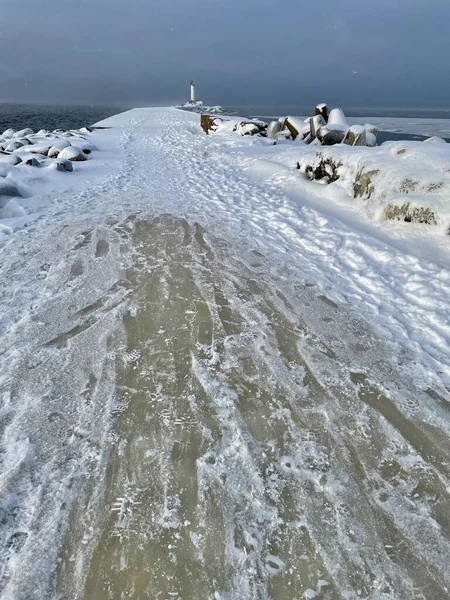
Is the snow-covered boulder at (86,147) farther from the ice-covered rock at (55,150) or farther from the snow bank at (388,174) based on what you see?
the snow bank at (388,174)

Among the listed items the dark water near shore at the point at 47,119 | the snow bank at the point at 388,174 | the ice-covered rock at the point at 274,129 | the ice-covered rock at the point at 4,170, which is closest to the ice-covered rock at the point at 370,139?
the snow bank at the point at 388,174

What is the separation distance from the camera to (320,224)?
661 centimetres

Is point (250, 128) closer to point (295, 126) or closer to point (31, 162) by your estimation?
point (295, 126)

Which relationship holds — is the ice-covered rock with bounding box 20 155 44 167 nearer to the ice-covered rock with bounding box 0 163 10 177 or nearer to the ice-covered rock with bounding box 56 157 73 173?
the ice-covered rock with bounding box 56 157 73 173

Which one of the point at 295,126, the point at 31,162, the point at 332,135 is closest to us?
the point at 31,162

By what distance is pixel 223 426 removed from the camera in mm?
2549

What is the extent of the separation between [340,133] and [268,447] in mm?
12396

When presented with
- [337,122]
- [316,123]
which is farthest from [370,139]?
[316,123]

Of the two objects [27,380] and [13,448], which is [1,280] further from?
[13,448]

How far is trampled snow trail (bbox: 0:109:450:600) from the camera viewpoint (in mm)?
1802

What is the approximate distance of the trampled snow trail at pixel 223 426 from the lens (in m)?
1.80

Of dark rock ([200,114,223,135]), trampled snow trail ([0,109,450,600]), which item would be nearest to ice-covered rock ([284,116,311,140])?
dark rock ([200,114,223,135])

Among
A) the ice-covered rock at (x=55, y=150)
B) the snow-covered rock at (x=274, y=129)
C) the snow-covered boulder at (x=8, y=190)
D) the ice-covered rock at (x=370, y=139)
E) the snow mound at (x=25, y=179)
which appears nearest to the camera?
the snow mound at (x=25, y=179)

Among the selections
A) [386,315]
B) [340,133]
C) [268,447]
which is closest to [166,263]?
[386,315]
